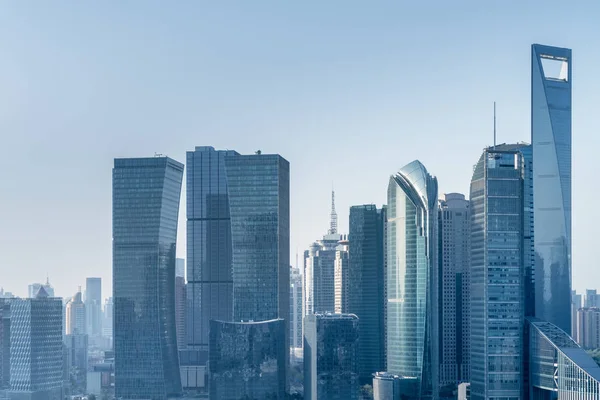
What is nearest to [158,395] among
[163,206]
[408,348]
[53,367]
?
[53,367]

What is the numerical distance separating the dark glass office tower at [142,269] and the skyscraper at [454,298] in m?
34.2

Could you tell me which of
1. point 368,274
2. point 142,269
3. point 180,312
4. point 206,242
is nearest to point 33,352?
point 142,269

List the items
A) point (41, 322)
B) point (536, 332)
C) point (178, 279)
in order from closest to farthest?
point (536, 332), point (41, 322), point (178, 279)

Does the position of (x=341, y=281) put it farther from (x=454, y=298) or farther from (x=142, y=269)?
(x=142, y=269)

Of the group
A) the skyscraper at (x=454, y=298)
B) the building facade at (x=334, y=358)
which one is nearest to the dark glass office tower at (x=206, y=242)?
the skyscraper at (x=454, y=298)

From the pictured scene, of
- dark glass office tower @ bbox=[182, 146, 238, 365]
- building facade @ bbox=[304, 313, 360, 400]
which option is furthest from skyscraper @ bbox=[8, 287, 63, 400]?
building facade @ bbox=[304, 313, 360, 400]

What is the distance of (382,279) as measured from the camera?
12719 centimetres

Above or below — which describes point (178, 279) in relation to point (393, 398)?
above

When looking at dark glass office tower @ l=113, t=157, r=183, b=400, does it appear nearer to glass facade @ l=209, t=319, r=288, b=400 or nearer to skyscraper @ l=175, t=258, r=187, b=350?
glass facade @ l=209, t=319, r=288, b=400

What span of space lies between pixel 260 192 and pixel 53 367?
113 feet

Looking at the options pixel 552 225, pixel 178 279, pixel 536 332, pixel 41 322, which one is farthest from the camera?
pixel 178 279

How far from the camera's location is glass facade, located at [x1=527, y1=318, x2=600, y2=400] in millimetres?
83500

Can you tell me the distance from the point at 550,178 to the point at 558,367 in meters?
21.2

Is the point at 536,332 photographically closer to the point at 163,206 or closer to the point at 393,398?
the point at 393,398
